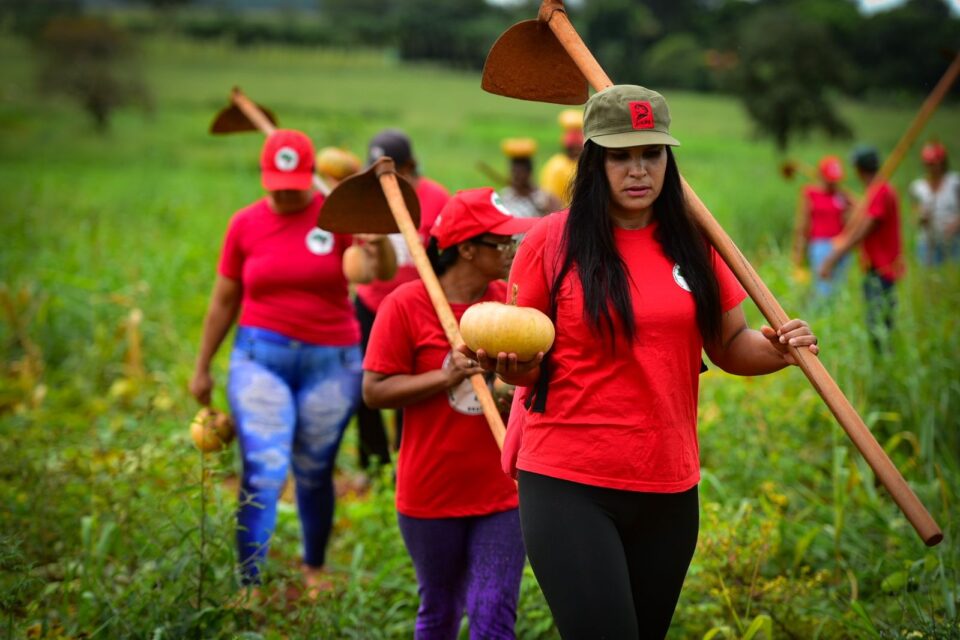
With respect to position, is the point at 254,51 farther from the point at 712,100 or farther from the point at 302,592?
the point at 302,592

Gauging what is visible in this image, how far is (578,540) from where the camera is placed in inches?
95.6

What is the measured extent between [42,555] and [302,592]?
135 centimetres

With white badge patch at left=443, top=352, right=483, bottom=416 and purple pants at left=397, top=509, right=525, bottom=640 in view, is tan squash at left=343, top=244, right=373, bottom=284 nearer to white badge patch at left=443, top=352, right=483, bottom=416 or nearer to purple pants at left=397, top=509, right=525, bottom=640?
white badge patch at left=443, top=352, right=483, bottom=416

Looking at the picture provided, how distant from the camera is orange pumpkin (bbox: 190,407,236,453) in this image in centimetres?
392

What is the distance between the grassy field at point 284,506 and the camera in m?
3.69

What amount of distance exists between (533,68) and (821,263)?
6.66 metres

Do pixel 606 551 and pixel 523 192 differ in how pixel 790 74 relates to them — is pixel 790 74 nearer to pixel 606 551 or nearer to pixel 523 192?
pixel 523 192

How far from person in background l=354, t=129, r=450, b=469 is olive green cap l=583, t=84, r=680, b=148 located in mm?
2622

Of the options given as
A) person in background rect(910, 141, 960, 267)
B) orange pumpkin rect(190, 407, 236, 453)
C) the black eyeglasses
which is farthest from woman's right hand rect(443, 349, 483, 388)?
person in background rect(910, 141, 960, 267)

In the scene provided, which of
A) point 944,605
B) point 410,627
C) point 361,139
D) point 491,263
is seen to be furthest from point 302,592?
point 361,139

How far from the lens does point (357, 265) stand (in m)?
4.32

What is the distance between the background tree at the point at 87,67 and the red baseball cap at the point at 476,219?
20.3m

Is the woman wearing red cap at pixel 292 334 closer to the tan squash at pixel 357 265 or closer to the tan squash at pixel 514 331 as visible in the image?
the tan squash at pixel 357 265

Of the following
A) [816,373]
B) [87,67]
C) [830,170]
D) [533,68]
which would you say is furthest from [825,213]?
[87,67]
